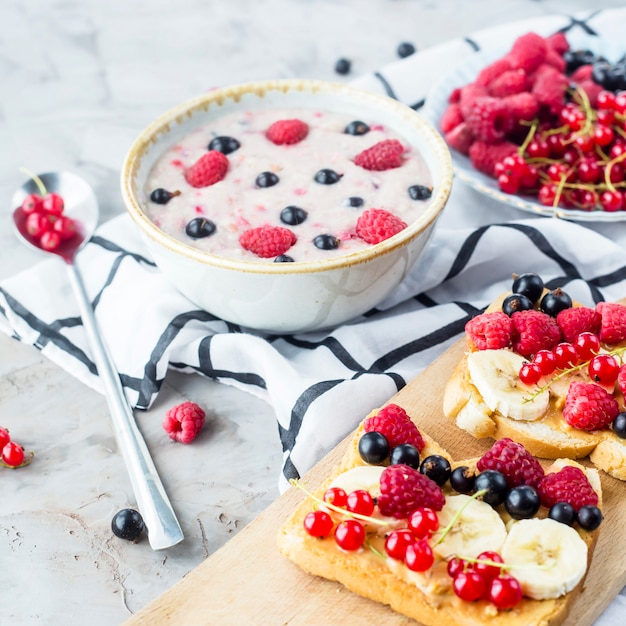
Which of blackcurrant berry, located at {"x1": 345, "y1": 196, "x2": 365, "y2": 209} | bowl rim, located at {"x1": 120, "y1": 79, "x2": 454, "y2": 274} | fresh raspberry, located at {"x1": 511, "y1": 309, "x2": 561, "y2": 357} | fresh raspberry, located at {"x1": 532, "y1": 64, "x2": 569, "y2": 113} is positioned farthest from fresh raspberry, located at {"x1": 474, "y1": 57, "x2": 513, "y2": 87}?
fresh raspberry, located at {"x1": 511, "y1": 309, "x2": 561, "y2": 357}

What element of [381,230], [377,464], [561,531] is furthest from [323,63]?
[561,531]

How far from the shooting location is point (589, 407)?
79.9 inches

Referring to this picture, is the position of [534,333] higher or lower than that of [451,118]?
lower

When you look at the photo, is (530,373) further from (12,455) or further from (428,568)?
(12,455)

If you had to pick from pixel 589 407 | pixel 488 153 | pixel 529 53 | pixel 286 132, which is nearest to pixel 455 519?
pixel 589 407

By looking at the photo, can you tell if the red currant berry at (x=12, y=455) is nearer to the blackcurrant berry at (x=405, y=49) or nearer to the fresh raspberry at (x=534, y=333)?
the fresh raspberry at (x=534, y=333)

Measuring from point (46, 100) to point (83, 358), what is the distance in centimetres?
157

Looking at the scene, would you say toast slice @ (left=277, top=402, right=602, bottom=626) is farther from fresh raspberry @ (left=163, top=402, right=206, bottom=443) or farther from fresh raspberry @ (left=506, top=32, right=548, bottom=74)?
fresh raspberry @ (left=506, top=32, right=548, bottom=74)

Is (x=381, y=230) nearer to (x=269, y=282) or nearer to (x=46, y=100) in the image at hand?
(x=269, y=282)

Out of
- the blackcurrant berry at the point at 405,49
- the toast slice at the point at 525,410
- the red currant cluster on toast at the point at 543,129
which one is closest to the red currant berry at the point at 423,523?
the toast slice at the point at 525,410

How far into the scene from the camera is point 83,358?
250cm

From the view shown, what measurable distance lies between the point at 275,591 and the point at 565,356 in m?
0.89

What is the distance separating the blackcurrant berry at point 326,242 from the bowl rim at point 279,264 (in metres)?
0.08

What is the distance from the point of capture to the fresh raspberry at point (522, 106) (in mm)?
2900
